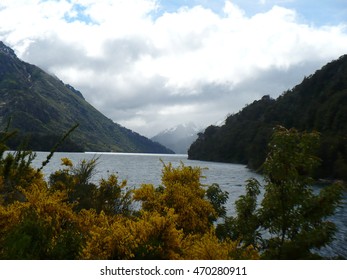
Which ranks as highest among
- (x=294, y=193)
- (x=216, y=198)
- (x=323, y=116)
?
(x=323, y=116)

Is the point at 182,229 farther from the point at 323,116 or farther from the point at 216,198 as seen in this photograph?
the point at 323,116

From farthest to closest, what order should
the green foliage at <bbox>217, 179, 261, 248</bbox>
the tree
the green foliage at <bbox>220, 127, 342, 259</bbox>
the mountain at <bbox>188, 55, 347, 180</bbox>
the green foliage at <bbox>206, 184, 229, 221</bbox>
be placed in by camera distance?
the mountain at <bbox>188, 55, 347, 180</bbox> < the green foliage at <bbox>206, 184, 229, 221</bbox> < the green foliage at <bbox>217, 179, 261, 248</bbox> < the tree < the green foliage at <bbox>220, 127, 342, 259</bbox>

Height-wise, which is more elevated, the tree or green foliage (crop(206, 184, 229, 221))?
the tree

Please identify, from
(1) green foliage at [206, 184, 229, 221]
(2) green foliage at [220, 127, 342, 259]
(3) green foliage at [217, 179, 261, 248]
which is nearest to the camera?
(2) green foliage at [220, 127, 342, 259]

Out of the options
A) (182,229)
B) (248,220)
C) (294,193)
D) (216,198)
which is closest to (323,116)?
(216,198)

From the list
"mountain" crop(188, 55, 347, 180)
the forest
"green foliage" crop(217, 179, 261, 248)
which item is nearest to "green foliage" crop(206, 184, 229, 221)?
"green foliage" crop(217, 179, 261, 248)

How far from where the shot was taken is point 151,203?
1638cm

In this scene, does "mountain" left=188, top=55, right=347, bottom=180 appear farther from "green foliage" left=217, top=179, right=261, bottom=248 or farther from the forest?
the forest

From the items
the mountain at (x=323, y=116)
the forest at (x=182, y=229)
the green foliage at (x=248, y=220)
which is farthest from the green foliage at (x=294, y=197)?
the mountain at (x=323, y=116)

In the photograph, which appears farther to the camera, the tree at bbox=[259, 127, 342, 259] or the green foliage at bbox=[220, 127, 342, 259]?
the tree at bbox=[259, 127, 342, 259]

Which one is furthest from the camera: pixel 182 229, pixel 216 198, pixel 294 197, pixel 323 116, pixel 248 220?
pixel 323 116

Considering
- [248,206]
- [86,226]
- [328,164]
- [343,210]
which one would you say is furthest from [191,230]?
[328,164]

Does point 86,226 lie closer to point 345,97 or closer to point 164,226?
point 164,226

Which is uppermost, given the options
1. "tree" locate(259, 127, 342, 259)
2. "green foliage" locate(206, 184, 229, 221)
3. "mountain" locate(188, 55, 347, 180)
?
"mountain" locate(188, 55, 347, 180)
